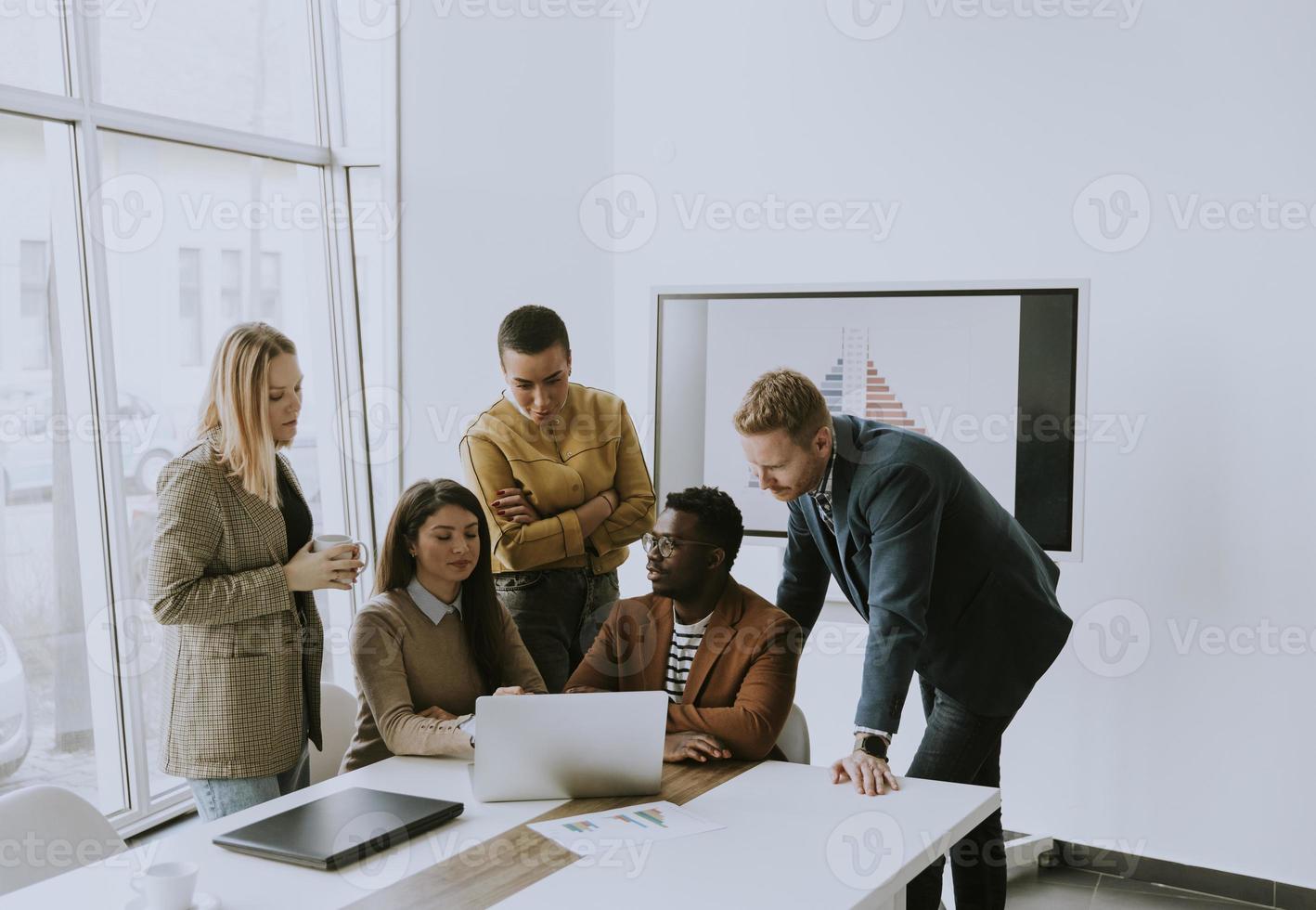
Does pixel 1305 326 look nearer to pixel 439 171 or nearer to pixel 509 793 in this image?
pixel 509 793

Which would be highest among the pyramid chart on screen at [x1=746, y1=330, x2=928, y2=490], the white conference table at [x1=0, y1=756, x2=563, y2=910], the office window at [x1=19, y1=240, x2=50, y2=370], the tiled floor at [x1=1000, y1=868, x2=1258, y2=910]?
the office window at [x1=19, y1=240, x2=50, y2=370]

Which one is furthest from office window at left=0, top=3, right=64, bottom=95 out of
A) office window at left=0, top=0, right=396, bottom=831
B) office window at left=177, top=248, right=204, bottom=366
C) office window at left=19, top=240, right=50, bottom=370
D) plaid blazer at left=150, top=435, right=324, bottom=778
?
plaid blazer at left=150, top=435, right=324, bottom=778

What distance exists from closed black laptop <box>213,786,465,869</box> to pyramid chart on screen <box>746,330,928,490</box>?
2016mm

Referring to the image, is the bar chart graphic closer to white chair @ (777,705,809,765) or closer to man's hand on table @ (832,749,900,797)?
man's hand on table @ (832,749,900,797)

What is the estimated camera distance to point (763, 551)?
13.2 feet

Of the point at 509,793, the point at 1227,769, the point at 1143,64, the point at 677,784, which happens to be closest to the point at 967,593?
the point at 677,784

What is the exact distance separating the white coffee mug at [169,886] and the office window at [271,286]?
9.96ft

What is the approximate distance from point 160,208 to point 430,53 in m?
1.09

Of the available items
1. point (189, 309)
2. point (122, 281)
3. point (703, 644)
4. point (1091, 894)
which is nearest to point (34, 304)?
point (122, 281)

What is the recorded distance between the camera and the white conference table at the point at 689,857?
5.41 feet

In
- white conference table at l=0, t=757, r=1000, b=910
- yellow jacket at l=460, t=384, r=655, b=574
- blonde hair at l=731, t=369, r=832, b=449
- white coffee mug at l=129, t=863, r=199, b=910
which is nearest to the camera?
white coffee mug at l=129, t=863, r=199, b=910

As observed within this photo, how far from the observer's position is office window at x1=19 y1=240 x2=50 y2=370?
345 cm

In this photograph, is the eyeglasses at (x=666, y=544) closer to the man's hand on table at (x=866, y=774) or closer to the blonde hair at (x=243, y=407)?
the man's hand on table at (x=866, y=774)

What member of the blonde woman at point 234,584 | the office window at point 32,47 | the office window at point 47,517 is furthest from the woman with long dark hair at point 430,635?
the office window at point 32,47
